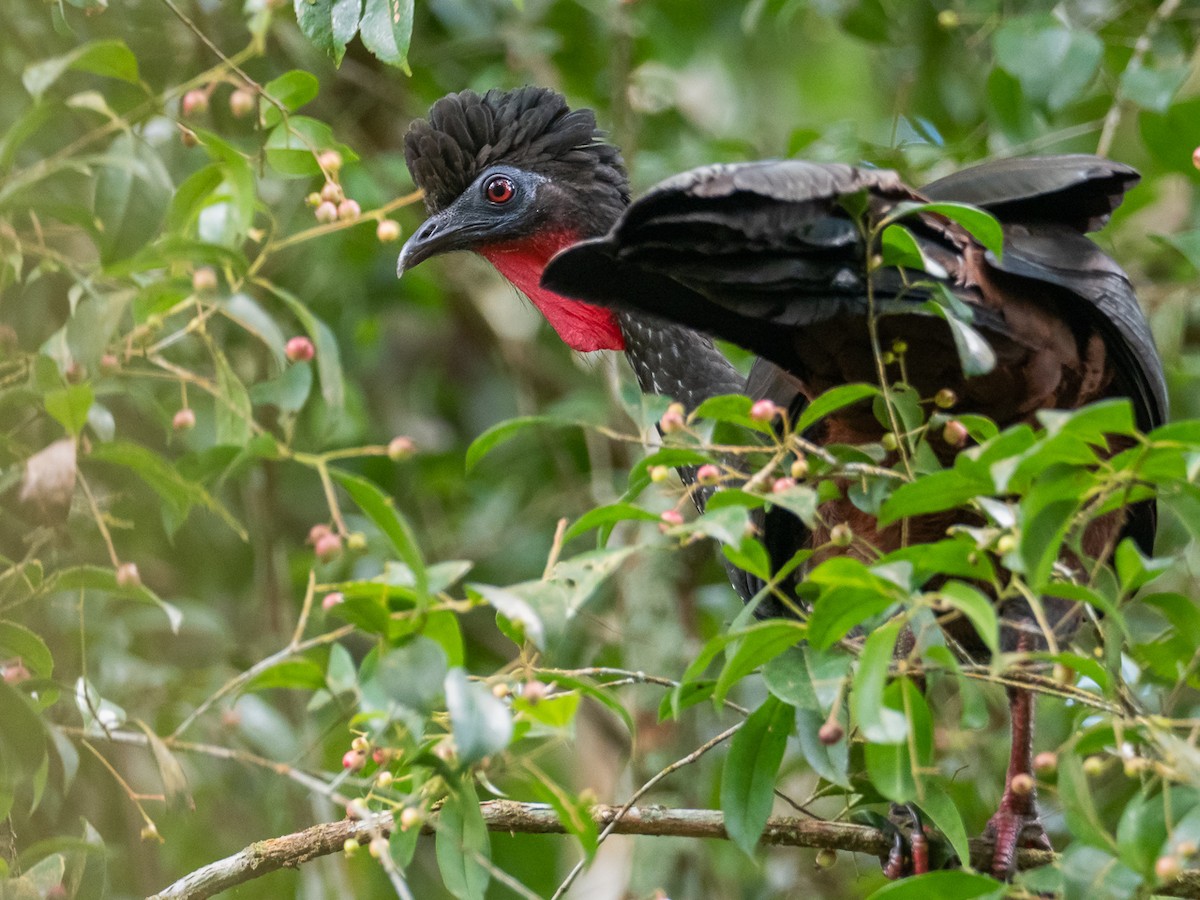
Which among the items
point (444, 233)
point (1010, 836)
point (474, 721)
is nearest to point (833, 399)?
point (474, 721)

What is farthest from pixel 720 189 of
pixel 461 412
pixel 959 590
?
pixel 461 412

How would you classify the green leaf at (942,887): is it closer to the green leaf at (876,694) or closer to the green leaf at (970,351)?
the green leaf at (876,694)

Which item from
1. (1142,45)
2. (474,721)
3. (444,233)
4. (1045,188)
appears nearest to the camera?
(474,721)

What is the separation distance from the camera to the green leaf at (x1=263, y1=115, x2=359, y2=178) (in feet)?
7.62

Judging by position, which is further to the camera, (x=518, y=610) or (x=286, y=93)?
(x=286, y=93)

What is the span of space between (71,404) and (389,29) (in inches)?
37.6

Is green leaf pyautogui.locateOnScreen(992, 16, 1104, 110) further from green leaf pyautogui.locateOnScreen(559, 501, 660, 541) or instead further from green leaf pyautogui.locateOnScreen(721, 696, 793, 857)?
green leaf pyautogui.locateOnScreen(559, 501, 660, 541)

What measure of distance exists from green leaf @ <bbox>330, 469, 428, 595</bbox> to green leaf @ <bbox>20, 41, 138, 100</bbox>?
2.06 ft

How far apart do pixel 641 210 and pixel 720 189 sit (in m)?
0.12

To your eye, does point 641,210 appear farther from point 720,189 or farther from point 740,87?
point 740,87

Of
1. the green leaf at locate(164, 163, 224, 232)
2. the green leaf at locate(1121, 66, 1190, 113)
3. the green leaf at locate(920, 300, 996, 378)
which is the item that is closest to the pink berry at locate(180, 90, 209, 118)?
the green leaf at locate(164, 163, 224, 232)

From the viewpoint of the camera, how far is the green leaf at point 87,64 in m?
1.82

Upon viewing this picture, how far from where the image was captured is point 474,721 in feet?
5.71

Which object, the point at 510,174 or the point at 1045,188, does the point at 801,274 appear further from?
the point at 510,174
